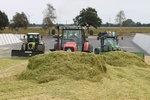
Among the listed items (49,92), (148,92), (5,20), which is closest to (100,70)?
(148,92)

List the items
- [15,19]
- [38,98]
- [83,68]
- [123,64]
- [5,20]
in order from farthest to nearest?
[15,19] < [5,20] < [123,64] < [83,68] < [38,98]

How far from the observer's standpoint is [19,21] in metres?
102

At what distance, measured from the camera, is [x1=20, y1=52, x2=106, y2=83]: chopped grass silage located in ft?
46.0

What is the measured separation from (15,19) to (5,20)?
8.54m

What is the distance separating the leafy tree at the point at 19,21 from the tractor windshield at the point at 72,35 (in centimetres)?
7598

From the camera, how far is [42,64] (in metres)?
15.6

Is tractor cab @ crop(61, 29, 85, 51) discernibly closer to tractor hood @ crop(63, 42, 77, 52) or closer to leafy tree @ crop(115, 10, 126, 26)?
tractor hood @ crop(63, 42, 77, 52)

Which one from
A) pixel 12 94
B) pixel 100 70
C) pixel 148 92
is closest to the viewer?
pixel 12 94

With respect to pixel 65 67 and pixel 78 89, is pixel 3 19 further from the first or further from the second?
pixel 78 89

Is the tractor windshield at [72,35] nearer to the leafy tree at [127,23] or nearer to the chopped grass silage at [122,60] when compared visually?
the chopped grass silage at [122,60]

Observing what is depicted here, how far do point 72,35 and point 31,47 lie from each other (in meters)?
8.06

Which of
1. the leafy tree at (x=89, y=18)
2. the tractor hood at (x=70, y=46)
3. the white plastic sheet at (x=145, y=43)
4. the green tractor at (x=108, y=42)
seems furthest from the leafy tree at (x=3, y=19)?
the tractor hood at (x=70, y=46)

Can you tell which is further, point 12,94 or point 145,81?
point 145,81

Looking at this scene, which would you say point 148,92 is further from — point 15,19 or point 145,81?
point 15,19
